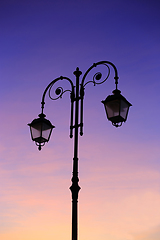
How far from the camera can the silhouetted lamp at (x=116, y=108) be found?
29.1 feet

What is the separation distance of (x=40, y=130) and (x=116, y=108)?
2.50 meters

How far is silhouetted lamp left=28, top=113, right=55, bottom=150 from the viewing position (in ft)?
32.5

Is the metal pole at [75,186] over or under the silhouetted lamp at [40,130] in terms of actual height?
under

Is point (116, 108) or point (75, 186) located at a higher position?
point (116, 108)

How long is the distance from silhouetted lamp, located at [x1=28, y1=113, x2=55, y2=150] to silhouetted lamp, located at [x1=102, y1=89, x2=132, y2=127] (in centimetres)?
206

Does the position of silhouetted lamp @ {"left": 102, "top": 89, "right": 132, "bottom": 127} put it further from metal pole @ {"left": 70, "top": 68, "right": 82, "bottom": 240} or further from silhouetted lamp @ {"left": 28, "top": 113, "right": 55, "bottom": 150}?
silhouetted lamp @ {"left": 28, "top": 113, "right": 55, "bottom": 150}

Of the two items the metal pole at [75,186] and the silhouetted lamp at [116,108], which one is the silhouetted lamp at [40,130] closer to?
the metal pole at [75,186]

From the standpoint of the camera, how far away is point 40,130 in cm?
998

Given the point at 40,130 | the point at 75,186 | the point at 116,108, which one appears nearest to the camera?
the point at 75,186

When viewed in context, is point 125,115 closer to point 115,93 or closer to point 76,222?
point 115,93

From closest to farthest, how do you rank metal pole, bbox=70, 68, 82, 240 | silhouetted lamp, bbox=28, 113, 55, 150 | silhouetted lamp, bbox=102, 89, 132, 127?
metal pole, bbox=70, 68, 82, 240
silhouetted lamp, bbox=102, 89, 132, 127
silhouetted lamp, bbox=28, 113, 55, 150

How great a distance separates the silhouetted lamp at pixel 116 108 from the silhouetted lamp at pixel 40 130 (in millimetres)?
2059

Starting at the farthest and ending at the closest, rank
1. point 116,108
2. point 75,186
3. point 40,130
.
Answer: point 40,130 < point 116,108 < point 75,186

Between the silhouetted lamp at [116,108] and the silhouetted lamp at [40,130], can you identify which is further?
the silhouetted lamp at [40,130]
